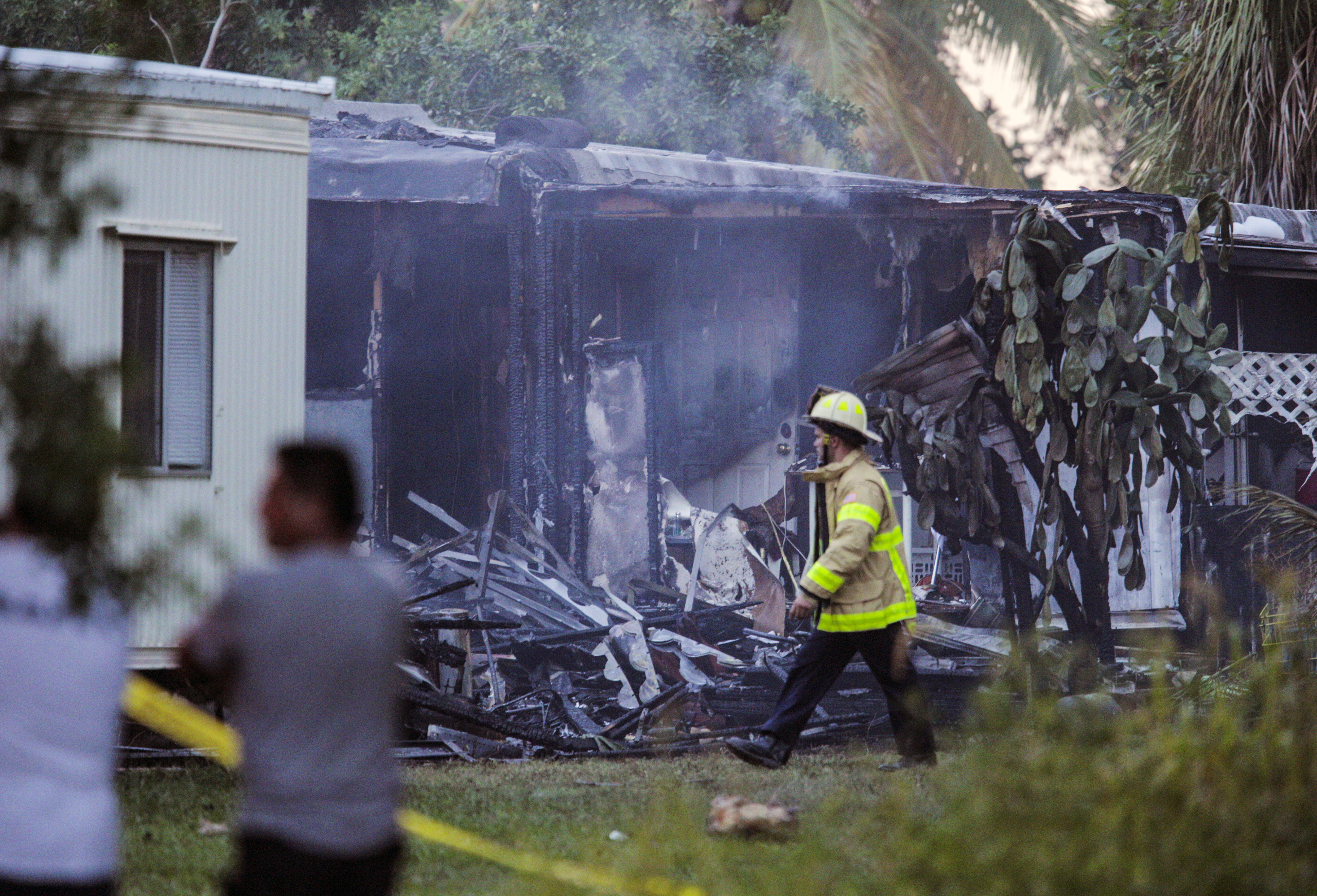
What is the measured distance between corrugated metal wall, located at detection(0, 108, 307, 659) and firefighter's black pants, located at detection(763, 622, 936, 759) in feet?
8.95

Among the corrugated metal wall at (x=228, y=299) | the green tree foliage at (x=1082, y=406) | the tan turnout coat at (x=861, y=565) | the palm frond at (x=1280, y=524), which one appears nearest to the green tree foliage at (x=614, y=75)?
the green tree foliage at (x=1082, y=406)

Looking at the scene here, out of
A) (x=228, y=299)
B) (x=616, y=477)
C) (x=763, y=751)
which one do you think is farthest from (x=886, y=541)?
(x=616, y=477)

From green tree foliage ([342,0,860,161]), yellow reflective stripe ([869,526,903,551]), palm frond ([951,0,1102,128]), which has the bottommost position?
yellow reflective stripe ([869,526,903,551])

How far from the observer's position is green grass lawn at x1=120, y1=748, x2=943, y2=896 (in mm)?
3523

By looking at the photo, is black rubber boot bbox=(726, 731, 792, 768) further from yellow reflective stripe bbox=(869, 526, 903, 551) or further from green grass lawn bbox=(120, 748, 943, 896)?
yellow reflective stripe bbox=(869, 526, 903, 551)

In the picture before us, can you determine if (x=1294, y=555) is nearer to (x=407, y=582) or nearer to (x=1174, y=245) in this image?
(x=1174, y=245)

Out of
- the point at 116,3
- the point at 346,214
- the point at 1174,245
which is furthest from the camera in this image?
the point at 346,214

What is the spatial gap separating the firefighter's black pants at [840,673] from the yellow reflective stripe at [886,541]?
15.1 inches

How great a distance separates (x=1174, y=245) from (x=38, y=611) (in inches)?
315

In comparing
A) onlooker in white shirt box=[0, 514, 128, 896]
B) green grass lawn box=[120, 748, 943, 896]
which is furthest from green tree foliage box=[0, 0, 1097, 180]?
onlooker in white shirt box=[0, 514, 128, 896]

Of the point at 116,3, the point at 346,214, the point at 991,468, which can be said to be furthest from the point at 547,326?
the point at 116,3

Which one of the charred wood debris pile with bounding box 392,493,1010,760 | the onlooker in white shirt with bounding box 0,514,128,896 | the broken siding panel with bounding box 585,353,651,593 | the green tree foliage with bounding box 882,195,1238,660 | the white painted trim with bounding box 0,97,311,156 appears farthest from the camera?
the broken siding panel with bounding box 585,353,651,593

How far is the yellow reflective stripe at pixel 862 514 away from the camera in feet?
21.6

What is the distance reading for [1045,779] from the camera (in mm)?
3195
